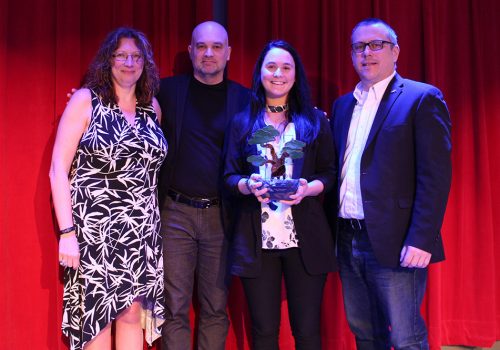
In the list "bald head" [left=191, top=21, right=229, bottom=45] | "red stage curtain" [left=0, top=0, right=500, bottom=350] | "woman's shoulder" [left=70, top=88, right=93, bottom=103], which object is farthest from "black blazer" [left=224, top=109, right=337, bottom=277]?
"red stage curtain" [left=0, top=0, right=500, bottom=350]

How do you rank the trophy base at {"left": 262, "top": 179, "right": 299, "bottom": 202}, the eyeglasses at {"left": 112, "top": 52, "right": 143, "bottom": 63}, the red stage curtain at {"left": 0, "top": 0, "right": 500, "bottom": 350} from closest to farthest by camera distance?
the trophy base at {"left": 262, "top": 179, "right": 299, "bottom": 202} < the eyeglasses at {"left": 112, "top": 52, "right": 143, "bottom": 63} < the red stage curtain at {"left": 0, "top": 0, "right": 500, "bottom": 350}

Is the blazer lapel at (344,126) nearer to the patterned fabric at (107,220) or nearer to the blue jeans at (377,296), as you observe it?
the blue jeans at (377,296)

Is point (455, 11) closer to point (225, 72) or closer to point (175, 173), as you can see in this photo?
point (225, 72)

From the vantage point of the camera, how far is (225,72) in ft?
9.62

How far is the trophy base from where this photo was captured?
195 centimetres

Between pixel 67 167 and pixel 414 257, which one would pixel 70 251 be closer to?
pixel 67 167

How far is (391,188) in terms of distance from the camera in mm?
2090

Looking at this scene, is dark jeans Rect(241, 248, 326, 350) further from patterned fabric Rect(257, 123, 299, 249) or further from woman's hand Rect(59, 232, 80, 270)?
woman's hand Rect(59, 232, 80, 270)

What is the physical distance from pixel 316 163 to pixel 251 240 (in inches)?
19.0

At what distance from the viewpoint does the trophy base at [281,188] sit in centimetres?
195

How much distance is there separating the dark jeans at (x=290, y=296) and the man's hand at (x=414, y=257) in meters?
0.36

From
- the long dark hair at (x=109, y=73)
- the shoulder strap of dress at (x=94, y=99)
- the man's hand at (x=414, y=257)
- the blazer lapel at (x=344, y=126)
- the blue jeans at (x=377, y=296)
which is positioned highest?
the long dark hair at (x=109, y=73)

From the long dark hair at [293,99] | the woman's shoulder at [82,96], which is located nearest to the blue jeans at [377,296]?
the long dark hair at [293,99]

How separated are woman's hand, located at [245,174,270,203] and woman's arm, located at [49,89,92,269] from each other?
32.4 inches
